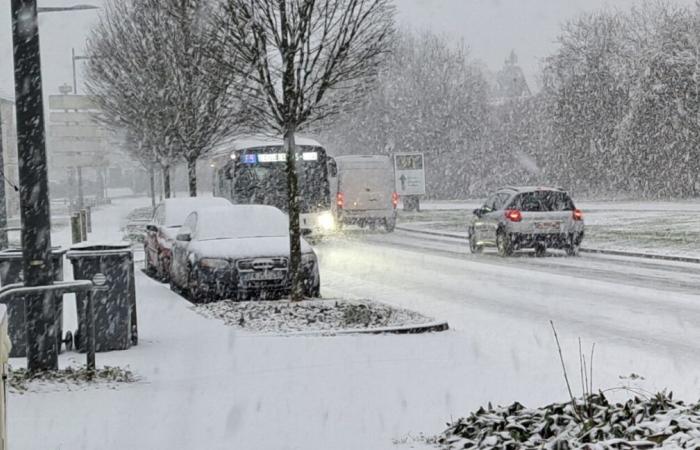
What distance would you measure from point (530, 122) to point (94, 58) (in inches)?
1536

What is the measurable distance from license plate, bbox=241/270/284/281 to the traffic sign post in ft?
112

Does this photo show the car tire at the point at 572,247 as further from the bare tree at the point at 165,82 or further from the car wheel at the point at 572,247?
the bare tree at the point at 165,82

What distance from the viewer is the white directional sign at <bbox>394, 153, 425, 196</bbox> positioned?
160ft

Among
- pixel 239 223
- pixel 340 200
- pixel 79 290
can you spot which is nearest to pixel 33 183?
pixel 79 290

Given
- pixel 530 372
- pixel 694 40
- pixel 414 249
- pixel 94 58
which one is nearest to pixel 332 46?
pixel 530 372

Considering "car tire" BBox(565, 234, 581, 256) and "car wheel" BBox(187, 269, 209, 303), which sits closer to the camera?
"car wheel" BBox(187, 269, 209, 303)

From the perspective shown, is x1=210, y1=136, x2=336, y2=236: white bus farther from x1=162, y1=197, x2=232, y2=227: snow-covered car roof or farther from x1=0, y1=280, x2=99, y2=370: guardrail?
x1=0, y1=280, x2=99, y2=370: guardrail

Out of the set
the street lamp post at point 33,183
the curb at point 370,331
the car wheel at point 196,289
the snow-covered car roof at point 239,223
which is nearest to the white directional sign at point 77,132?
the snow-covered car roof at point 239,223

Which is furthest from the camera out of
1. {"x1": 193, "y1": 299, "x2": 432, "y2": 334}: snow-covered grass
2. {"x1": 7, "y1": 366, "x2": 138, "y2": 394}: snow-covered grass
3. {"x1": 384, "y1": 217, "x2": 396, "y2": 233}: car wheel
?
{"x1": 384, "y1": 217, "x2": 396, "y2": 233}: car wheel

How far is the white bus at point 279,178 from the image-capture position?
97.9 feet

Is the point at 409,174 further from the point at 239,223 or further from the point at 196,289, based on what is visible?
the point at 196,289

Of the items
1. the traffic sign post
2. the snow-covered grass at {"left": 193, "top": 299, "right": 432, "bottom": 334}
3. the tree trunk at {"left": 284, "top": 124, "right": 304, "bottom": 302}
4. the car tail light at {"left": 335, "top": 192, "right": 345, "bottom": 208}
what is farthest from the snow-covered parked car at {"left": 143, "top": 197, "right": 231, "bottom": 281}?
the traffic sign post

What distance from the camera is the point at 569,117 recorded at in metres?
56.8

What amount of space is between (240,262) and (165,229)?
5049 mm
